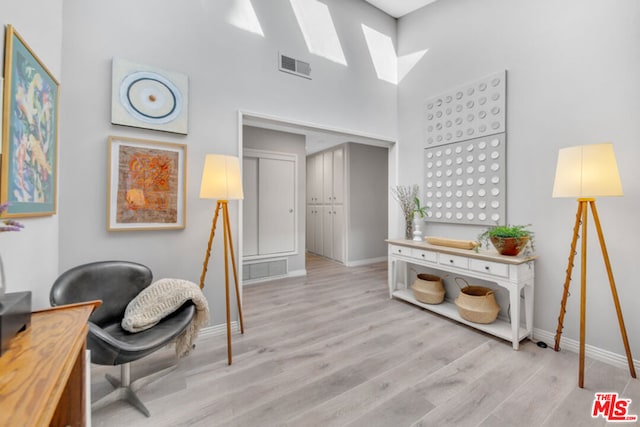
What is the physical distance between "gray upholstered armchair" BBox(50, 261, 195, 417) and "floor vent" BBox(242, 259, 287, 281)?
222cm

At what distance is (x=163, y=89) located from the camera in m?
2.18

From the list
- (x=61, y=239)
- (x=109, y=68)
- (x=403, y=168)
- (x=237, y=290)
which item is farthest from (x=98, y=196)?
(x=403, y=168)

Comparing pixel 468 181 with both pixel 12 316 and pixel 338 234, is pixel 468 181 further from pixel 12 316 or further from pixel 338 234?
pixel 12 316

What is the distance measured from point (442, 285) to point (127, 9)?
12.8 ft

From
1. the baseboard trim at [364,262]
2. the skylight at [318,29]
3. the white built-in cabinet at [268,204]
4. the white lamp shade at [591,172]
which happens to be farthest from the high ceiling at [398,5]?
the baseboard trim at [364,262]

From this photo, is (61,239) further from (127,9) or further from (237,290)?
(127,9)

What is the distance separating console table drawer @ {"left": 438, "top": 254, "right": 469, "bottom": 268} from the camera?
2.57 m

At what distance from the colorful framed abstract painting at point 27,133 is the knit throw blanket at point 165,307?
0.76m

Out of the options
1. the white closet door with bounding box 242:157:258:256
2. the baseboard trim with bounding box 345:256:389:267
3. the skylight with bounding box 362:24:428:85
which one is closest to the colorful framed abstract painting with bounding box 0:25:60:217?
the white closet door with bounding box 242:157:258:256

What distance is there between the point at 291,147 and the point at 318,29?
1.82 metres

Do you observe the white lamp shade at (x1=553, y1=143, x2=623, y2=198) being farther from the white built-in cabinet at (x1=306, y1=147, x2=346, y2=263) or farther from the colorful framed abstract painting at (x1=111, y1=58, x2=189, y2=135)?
the white built-in cabinet at (x1=306, y1=147, x2=346, y2=263)

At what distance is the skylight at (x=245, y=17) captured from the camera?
2.50m

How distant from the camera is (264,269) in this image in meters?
4.28

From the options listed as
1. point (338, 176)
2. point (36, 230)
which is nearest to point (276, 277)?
point (338, 176)
